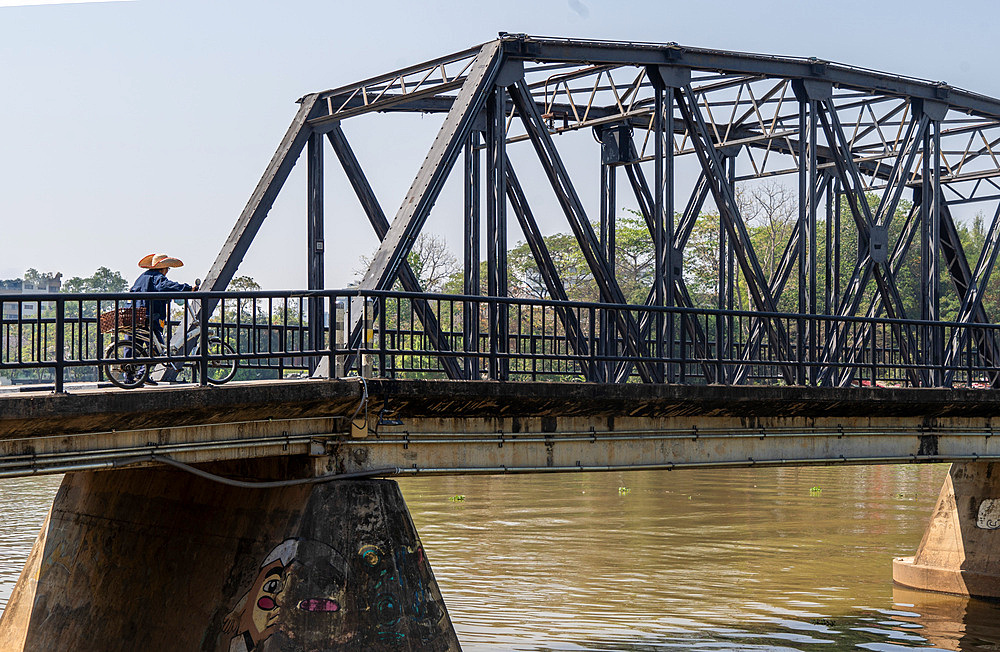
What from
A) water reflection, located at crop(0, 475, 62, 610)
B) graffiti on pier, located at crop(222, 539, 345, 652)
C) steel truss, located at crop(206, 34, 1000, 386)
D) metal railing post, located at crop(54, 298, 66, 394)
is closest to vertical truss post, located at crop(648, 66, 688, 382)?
steel truss, located at crop(206, 34, 1000, 386)

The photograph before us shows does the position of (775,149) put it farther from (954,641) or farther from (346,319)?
(346,319)

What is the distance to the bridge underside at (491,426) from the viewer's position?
10.5 meters

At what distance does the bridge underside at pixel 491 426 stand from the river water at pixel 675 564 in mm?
2491

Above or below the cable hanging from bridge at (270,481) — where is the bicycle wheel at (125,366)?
above

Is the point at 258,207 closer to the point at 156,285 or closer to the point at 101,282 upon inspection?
the point at 156,285

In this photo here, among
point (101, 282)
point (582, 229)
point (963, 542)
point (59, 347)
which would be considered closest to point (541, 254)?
point (582, 229)

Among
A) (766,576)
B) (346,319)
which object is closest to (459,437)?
(346,319)

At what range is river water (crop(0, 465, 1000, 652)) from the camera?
16.3 meters

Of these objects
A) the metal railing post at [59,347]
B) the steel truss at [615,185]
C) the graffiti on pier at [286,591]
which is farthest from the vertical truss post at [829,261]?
the metal railing post at [59,347]

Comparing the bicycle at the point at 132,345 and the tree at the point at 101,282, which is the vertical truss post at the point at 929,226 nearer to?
the bicycle at the point at 132,345

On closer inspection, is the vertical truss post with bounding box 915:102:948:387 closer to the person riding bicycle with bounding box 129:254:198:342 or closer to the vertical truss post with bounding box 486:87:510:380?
the vertical truss post with bounding box 486:87:510:380

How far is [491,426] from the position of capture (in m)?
13.5

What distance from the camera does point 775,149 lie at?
85.9 ft

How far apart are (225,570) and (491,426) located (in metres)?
3.38
